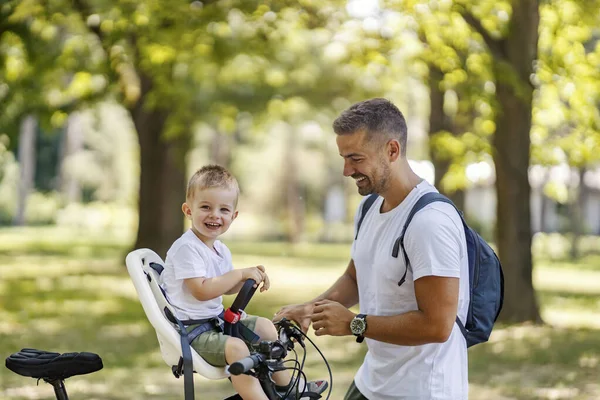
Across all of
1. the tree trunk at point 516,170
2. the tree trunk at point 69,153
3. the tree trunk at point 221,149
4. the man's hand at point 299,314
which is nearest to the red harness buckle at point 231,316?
the man's hand at point 299,314

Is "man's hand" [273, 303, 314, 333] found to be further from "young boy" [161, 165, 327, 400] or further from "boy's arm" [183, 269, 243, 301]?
"boy's arm" [183, 269, 243, 301]

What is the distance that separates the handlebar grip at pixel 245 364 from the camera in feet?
10.6

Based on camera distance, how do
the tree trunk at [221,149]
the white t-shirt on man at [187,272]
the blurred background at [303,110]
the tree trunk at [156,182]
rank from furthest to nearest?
the tree trunk at [221,149] < the tree trunk at [156,182] < the blurred background at [303,110] < the white t-shirt on man at [187,272]

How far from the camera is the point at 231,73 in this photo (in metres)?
23.9

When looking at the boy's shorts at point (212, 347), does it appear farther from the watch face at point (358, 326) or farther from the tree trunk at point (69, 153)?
the tree trunk at point (69, 153)

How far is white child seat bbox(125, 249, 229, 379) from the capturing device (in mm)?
3512

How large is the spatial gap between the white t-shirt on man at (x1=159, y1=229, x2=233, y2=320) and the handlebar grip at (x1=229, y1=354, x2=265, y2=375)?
428 millimetres

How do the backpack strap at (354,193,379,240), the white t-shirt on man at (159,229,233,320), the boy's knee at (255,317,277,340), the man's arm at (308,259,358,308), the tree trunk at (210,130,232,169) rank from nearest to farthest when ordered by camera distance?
1. the white t-shirt on man at (159,229,233,320)
2. the boy's knee at (255,317,277,340)
3. the backpack strap at (354,193,379,240)
4. the man's arm at (308,259,358,308)
5. the tree trunk at (210,130,232,169)

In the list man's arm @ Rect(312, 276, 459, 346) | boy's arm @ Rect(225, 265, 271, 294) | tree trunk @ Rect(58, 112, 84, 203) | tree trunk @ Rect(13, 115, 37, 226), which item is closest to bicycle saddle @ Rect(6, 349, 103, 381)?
boy's arm @ Rect(225, 265, 271, 294)

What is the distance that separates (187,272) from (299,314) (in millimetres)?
485

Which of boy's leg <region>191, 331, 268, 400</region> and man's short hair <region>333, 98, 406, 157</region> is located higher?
man's short hair <region>333, 98, 406, 157</region>

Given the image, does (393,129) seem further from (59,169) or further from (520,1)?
(59,169)

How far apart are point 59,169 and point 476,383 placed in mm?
59038

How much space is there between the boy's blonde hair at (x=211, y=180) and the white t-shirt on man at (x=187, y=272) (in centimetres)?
19
